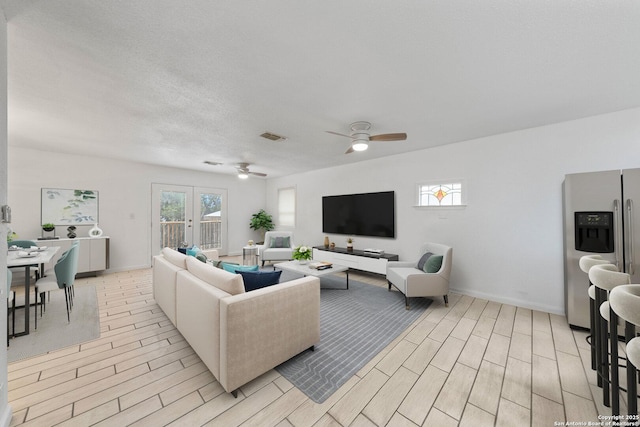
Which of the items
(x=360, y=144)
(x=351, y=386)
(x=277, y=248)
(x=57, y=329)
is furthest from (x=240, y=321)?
(x=277, y=248)

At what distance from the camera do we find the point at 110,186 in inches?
204

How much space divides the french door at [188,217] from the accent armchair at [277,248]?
1.74 meters

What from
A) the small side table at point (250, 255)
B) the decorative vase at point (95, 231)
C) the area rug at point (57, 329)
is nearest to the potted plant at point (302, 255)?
the small side table at point (250, 255)

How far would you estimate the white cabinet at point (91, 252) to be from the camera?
446 centimetres

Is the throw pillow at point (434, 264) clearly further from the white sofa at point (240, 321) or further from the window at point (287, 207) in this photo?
the window at point (287, 207)

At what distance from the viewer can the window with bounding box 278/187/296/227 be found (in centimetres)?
700

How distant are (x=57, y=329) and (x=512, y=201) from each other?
588 cm

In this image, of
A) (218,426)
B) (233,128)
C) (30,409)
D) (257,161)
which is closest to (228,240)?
(257,161)

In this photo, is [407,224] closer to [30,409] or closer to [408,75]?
[408,75]

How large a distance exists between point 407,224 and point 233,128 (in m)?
3.42

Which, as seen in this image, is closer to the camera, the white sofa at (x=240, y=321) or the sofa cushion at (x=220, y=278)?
the white sofa at (x=240, y=321)

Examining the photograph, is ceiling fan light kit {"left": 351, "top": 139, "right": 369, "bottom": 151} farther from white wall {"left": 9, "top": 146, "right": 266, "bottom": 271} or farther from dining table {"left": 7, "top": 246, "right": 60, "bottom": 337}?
white wall {"left": 9, "top": 146, "right": 266, "bottom": 271}

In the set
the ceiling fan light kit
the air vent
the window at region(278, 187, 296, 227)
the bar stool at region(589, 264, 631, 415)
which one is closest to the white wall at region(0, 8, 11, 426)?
the air vent

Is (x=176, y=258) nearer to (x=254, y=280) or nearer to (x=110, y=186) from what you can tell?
(x=254, y=280)
